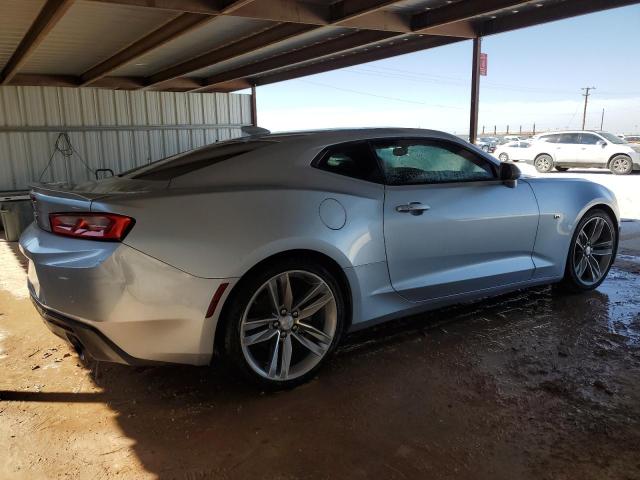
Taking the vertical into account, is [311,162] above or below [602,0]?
below

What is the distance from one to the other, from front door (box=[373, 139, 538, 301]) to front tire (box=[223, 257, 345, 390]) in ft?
1.67

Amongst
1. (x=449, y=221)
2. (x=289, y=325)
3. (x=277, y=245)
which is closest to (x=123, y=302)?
(x=277, y=245)

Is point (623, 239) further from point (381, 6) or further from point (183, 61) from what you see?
point (183, 61)

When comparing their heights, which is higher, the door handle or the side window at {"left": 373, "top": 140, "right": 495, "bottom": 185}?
the side window at {"left": 373, "top": 140, "right": 495, "bottom": 185}

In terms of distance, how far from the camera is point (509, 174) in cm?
383

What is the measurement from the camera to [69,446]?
2484mm

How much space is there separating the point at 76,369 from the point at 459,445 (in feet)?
7.82

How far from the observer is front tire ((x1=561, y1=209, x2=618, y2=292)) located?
4418 millimetres

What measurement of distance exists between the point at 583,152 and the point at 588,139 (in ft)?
1.57

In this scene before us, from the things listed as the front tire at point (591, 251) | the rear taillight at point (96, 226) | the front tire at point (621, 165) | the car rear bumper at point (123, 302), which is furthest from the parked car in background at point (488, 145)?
the rear taillight at point (96, 226)

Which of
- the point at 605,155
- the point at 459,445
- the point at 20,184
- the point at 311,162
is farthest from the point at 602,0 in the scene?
the point at 605,155

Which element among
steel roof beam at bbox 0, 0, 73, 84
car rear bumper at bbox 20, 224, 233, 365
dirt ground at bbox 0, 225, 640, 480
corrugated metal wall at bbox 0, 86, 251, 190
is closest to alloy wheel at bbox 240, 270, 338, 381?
dirt ground at bbox 0, 225, 640, 480

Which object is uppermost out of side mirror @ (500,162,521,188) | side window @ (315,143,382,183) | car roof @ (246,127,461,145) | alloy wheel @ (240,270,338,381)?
car roof @ (246,127,461,145)

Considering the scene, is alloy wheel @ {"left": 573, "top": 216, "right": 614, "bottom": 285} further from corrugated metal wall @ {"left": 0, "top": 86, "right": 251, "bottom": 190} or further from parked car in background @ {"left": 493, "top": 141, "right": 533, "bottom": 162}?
parked car in background @ {"left": 493, "top": 141, "right": 533, "bottom": 162}
